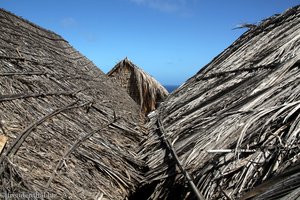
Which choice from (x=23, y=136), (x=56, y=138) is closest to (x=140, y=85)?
(x=56, y=138)

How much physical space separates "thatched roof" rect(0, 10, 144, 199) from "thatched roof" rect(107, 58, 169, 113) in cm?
746

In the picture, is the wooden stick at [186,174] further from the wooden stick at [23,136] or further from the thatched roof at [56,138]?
the wooden stick at [23,136]

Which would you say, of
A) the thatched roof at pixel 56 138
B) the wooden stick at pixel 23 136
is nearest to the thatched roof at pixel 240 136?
the thatched roof at pixel 56 138

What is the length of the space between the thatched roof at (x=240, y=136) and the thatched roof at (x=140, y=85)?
7671mm

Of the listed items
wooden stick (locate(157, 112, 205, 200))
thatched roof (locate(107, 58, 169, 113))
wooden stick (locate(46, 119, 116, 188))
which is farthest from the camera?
thatched roof (locate(107, 58, 169, 113))

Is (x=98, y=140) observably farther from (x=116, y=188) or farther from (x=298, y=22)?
(x=298, y=22)

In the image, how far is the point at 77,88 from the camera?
5.54 m

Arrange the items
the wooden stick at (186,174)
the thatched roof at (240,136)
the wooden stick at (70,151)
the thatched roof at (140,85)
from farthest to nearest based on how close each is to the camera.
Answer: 1. the thatched roof at (140,85)
2. the wooden stick at (70,151)
3. the wooden stick at (186,174)
4. the thatched roof at (240,136)

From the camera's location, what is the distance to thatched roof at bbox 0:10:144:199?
2707mm

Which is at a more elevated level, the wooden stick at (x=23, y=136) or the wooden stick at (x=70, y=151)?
the wooden stick at (x=23, y=136)

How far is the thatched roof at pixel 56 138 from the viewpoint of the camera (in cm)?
271

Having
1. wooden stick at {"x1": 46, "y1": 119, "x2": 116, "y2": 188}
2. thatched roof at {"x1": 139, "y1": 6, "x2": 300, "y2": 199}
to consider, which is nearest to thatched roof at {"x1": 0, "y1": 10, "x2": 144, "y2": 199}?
wooden stick at {"x1": 46, "y1": 119, "x2": 116, "y2": 188}

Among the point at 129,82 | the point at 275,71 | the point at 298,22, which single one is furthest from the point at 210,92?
the point at 129,82

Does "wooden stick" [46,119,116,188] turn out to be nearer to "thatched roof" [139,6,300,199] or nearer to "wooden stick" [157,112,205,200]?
"thatched roof" [139,6,300,199]
